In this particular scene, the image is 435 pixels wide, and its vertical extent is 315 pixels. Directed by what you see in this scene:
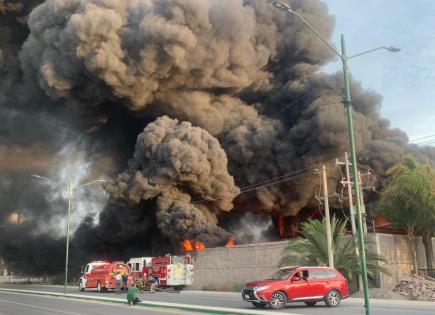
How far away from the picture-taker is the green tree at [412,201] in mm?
28703

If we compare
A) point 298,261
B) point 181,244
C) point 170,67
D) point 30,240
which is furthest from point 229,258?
point 30,240

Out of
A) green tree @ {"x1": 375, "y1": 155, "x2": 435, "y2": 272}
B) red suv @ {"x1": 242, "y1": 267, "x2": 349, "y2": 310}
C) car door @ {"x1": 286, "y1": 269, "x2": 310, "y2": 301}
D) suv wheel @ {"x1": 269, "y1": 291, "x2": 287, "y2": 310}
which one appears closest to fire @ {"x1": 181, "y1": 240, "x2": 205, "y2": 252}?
green tree @ {"x1": 375, "y1": 155, "x2": 435, "y2": 272}

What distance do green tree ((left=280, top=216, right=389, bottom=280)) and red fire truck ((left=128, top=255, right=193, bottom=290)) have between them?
1011cm

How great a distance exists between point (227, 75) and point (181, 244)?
17.8 m

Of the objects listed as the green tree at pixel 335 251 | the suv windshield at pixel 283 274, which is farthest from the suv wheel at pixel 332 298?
the green tree at pixel 335 251

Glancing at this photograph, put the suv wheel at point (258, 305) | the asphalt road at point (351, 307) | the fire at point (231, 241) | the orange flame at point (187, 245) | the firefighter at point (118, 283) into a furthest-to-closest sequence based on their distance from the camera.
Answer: the fire at point (231, 241) < the orange flame at point (187, 245) < the firefighter at point (118, 283) < the suv wheel at point (258, 305) < the asphalt road at point (351, 307)

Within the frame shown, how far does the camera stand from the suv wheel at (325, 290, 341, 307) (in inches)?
727

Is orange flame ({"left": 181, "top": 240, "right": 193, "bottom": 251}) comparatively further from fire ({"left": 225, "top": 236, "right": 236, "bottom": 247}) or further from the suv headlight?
the suv headlight

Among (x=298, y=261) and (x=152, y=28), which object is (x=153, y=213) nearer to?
(x=152, y=28)

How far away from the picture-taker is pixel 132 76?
44.4m

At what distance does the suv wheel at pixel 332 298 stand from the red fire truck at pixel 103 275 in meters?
16.8

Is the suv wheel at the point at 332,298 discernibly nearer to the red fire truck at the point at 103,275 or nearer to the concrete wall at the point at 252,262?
the concrete wall at the point at 252,262

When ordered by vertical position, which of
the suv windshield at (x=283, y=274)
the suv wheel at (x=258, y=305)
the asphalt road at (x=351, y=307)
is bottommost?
the asphalt road at (x=351, y=307)

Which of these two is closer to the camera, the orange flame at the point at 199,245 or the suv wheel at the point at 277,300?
the suv wheel at the point at 277,300
